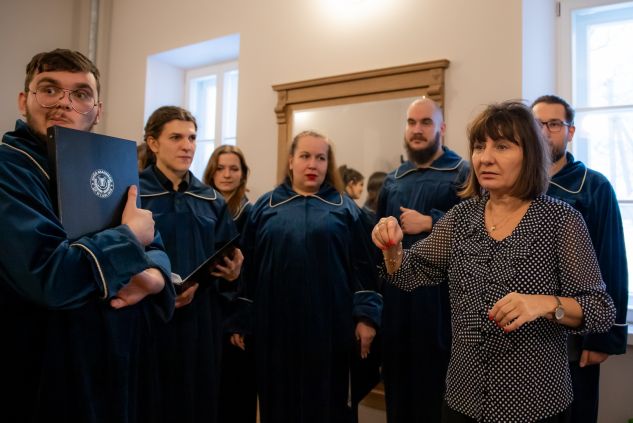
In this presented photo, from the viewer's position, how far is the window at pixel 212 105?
5.00 meters

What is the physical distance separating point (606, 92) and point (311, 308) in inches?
89.6

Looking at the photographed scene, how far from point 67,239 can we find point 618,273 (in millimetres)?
2017

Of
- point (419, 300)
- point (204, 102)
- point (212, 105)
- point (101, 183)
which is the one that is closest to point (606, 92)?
point (419, 300)

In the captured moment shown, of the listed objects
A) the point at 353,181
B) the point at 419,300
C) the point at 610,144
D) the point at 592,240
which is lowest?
the point at 419,300

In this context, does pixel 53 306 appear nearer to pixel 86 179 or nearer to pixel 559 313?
pixel 86 179

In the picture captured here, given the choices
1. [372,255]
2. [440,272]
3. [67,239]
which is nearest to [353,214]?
[372,255]

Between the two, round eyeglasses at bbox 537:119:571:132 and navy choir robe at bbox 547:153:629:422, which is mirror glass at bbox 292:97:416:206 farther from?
navy choir robe at bbox 547:153:629:422

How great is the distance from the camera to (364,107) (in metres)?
3.48

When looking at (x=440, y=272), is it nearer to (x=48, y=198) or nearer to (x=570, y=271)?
(x=570, y=271)

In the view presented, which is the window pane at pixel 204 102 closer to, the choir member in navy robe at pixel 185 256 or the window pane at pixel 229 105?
the window pane at pixel 229 105

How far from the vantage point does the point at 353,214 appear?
2.50 metres

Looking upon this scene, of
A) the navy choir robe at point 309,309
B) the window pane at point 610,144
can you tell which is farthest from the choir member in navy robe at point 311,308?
the window pane at point 610,144

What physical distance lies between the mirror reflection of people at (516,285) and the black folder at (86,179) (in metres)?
0.76

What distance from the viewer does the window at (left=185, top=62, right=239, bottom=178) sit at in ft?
16.4
